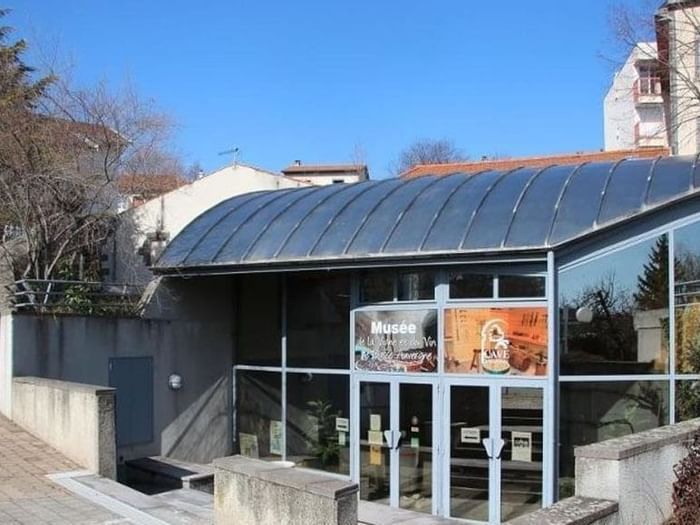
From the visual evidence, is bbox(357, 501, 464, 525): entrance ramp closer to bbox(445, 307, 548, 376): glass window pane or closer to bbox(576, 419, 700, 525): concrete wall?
bbox(445, 307, 548, 376): glass window pane

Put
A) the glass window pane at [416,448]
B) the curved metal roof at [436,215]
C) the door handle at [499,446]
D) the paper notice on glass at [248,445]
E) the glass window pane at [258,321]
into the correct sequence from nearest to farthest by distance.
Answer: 1. the curved metal roof at [436,215]
2. the door handle at [499,446]
3. the glass window pane at [416,448]
4. the glass window pane at [258,321]
5. the paper notice on glass at [248,445]

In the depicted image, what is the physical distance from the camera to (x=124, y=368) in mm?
15445

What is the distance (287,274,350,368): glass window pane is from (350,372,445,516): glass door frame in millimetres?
732

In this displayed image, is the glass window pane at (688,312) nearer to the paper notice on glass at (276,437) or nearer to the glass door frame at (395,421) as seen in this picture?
the glass door frame at (395,421)

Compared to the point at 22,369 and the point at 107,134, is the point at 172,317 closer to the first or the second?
the point at 22,369

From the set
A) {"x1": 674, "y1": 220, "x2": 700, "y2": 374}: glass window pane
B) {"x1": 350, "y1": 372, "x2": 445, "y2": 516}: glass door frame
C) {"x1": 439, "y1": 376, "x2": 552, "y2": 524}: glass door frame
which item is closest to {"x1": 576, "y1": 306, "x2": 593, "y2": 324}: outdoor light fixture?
{"x1": 439, "y1": 376, "x2": 552, "y2": 524}: glass door frame

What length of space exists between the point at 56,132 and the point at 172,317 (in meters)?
5.28

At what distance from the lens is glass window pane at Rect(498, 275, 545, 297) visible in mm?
12203

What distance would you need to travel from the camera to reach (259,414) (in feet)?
54.6

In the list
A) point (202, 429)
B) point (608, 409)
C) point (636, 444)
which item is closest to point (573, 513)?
point (636, 444)

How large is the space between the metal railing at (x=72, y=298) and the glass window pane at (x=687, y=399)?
10.2 metres

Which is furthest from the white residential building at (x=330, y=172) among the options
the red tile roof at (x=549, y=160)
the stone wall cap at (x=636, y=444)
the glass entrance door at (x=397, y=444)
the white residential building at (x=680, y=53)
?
the stone wall cap at (x=636, y=444)

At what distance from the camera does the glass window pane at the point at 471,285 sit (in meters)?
12.8

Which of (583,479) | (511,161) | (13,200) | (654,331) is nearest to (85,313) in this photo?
(13,200)
